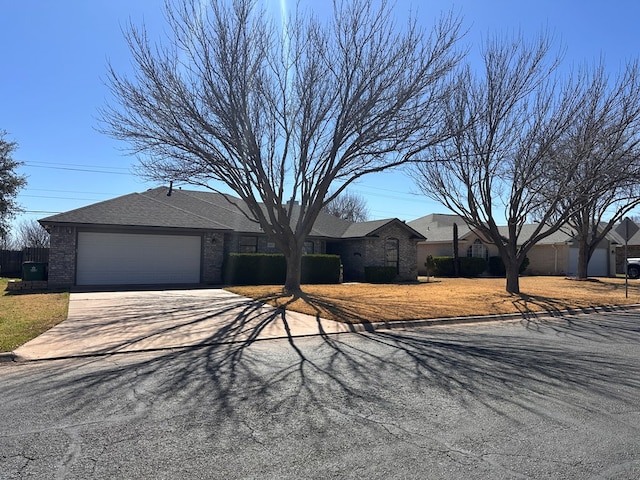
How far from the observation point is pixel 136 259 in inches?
810

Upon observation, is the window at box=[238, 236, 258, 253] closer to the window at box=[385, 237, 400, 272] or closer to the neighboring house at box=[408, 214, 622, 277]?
the window at box=[385, 237, 400, 272]

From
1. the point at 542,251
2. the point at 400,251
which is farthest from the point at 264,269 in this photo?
the point at 542,251

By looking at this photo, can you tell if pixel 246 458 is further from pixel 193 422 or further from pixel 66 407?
pixel 66 407

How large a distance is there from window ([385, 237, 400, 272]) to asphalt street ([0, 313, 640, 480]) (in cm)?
1886

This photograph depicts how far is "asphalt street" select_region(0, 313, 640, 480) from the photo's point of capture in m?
3.76

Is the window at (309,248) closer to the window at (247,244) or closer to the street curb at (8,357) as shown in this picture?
the window at (247,244)

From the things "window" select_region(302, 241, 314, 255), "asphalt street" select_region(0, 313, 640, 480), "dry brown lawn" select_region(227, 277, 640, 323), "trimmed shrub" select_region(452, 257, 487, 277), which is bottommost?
"asphalt street" select_region(0, 313, 640, 480)

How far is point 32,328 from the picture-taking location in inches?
379

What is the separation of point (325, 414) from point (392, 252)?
22867 millimetres

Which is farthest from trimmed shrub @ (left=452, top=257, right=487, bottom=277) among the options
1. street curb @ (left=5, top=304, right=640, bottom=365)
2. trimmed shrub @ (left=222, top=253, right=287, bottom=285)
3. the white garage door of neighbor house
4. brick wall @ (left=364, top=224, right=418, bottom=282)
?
the white garage door of neighbor house

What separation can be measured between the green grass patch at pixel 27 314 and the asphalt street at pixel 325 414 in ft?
6.25

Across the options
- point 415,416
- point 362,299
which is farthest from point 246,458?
point 362,299

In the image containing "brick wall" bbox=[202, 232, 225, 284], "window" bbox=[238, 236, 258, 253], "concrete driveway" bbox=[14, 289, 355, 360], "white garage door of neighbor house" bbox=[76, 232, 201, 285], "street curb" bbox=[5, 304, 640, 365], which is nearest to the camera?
"street curb" bbox=[5, 304, 640, 365]

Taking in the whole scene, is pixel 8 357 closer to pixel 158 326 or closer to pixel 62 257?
pixel 158 326
